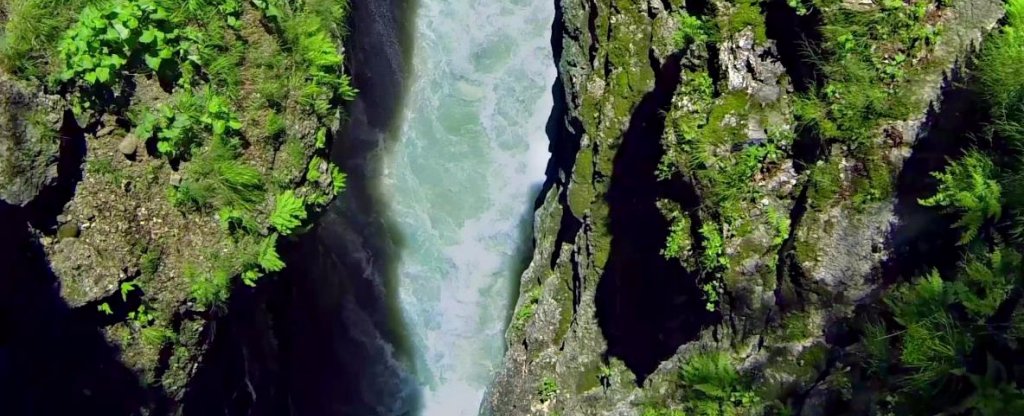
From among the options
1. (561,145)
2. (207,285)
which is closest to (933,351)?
(561,145)

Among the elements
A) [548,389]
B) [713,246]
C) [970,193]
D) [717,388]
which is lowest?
[717,388]

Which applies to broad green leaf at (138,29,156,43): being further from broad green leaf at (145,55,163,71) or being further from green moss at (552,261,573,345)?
green moss at (552,261,573,345)

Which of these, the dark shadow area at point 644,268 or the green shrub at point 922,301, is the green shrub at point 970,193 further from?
the dark shadow area at point 644,268

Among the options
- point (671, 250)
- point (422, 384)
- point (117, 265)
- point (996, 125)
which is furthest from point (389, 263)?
point (996, 125)

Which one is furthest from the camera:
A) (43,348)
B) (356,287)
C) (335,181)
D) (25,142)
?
(356,287)

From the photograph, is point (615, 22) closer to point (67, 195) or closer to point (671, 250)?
point (671, 250)

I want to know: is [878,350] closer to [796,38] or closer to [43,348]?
[796,38]

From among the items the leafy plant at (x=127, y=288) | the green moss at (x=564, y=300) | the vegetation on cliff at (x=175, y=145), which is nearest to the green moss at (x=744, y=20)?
the green moss at (x=564, y=300)
